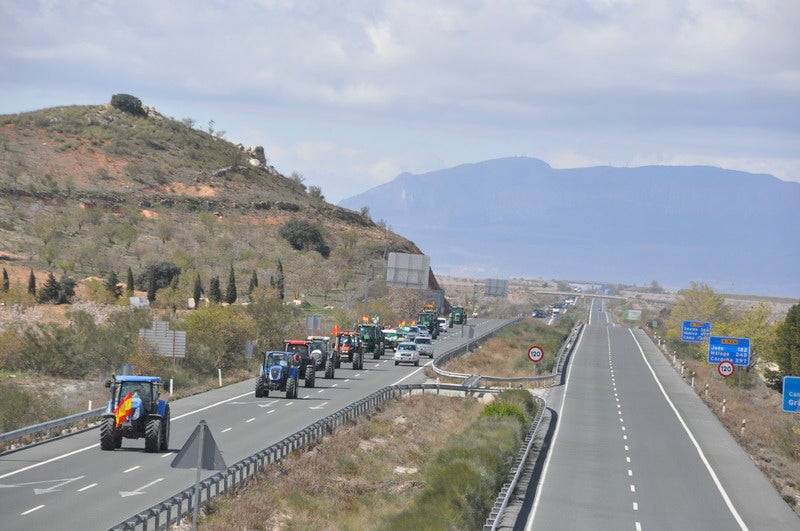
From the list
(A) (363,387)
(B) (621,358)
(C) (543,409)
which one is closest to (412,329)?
(B) (621,358)

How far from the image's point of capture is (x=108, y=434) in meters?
31.3

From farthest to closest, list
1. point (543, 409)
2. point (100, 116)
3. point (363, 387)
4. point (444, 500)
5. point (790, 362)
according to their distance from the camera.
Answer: point (100, 116)
point (790, 362)
point (363, 387)
point (543, 409)
point (444, 500)

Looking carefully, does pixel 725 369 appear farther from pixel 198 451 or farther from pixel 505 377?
pixel 198 451

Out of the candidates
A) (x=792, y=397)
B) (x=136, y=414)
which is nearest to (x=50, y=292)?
(x=136, y=414)

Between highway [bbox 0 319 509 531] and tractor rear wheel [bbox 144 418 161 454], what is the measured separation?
290 millimetres

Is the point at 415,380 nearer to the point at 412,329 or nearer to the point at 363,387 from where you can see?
the point at 363,387

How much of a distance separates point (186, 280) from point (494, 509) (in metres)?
79.5

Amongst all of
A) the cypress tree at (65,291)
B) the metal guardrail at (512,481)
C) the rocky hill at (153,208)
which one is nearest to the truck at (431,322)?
the rocky hill at (153,208)

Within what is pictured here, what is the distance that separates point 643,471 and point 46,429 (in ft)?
55.9

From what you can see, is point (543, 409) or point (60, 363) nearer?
point (543, 409)

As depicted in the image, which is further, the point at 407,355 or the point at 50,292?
the point at 50,292

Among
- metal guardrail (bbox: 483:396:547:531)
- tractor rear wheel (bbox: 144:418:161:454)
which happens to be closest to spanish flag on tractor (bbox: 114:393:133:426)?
tractor rear wheel (bbox: 144:418:161:454)

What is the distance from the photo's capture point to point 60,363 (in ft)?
195

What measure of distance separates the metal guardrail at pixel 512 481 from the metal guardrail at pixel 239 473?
5.49 metres
